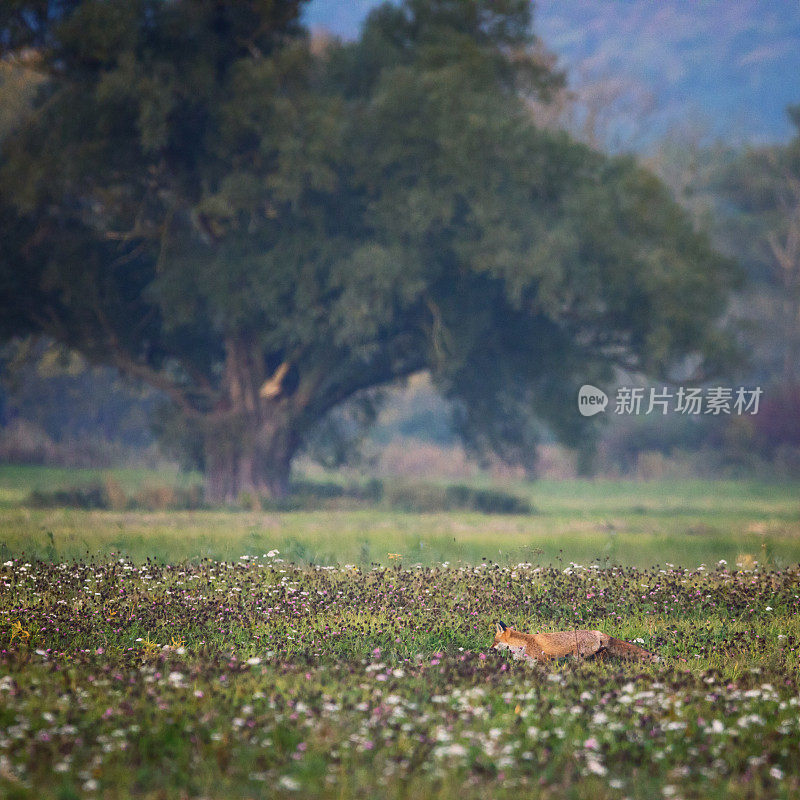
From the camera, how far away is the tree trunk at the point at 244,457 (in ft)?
107

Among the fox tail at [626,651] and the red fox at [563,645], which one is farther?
the fox tail at [626,651]

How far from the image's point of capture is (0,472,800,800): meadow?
6.66 meters

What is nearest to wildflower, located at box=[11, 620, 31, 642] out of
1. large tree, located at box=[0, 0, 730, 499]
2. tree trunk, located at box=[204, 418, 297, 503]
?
large tree, located at box=[0, 0, 730, 499]

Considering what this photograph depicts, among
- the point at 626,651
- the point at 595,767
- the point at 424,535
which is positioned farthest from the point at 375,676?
the point at 424,535

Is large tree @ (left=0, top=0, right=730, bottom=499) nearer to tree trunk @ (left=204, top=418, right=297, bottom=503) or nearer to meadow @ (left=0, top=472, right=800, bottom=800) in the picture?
tree trunk @ (left=204, top=418, right=297, bottom=503)

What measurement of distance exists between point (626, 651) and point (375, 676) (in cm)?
283

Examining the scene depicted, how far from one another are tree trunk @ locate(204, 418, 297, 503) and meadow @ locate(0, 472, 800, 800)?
47.9 ft

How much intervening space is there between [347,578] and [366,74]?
22.9 metres

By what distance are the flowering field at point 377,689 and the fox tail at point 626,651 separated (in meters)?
0.33

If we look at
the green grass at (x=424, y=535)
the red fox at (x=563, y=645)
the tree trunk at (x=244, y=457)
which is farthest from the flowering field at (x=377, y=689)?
the tree trunk at (x=244, y=457)

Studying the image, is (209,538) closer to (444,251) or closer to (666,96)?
(444,251)

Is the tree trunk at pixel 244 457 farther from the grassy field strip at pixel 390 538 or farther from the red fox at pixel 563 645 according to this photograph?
the red fox at pixel 563 645

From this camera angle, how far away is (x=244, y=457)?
33031 millimetres

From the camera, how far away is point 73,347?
33.1 m
